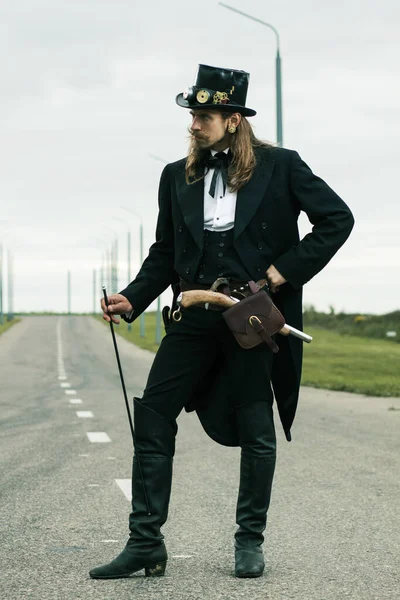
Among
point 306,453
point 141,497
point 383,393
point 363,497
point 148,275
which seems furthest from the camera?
point 383,393

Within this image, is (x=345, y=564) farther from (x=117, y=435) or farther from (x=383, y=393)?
(x=383, y=393)

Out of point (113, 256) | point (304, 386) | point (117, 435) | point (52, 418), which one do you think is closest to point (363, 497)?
point (117, 435)

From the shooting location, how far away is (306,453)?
10.6 metres

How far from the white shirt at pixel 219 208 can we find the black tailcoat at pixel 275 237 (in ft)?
0.13

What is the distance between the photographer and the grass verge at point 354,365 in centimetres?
2208

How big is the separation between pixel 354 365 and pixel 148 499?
2633 cm

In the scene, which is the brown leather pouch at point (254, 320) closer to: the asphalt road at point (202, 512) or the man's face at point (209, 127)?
the man's face at point (209, 127)

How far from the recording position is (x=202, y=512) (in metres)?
7.10

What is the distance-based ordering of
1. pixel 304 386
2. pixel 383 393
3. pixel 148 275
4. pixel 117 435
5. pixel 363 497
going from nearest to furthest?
pixel 148 275 < pixel 363 497 < pixel 117 435 < pixel 383 393 < pixel 304 386

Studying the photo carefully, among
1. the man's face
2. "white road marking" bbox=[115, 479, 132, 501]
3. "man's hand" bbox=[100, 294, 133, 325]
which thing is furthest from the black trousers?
"white road marking" bbox=[115, 479, 132, 501]

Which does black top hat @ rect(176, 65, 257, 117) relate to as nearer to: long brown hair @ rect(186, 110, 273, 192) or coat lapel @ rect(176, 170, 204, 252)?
long brown hair @ rect(186, 110, 273, 192)

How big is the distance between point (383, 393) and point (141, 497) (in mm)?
14992

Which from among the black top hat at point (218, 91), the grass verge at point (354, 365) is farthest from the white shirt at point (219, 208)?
the grass verge at point (354, 365)

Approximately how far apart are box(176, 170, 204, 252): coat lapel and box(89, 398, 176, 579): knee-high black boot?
750mm
